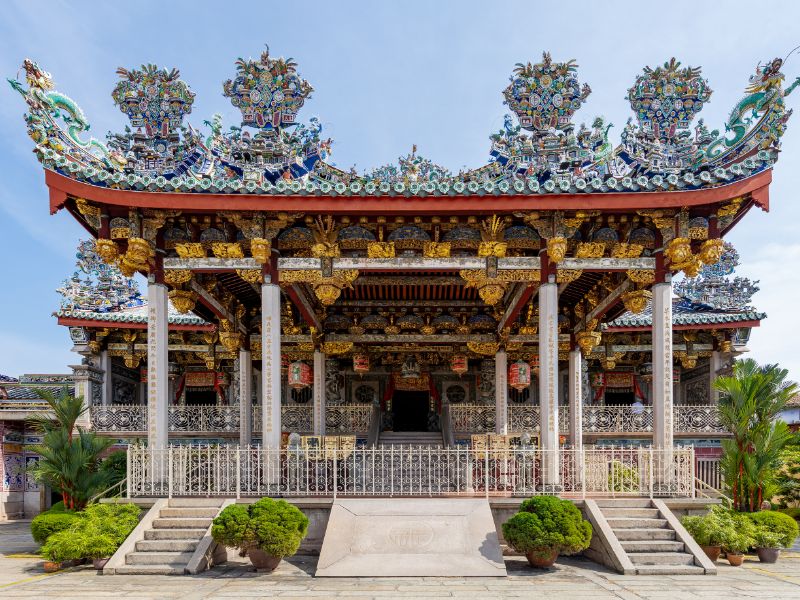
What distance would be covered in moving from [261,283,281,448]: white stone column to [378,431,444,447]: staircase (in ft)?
25.9

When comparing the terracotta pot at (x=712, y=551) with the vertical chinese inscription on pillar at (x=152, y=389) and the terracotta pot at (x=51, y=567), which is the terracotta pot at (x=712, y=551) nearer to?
the vertical chinese inscription on pillar at (x=152, y=389)

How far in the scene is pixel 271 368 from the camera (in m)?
12.7

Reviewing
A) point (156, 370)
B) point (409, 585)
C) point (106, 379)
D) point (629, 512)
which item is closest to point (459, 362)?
point (629, 512)

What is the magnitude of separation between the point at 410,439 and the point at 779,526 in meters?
11.0

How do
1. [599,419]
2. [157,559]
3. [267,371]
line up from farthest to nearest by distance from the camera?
[599,419]
[267,371]
[157,559]

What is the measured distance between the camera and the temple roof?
1182cm

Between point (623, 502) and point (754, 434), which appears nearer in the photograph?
point (623, 502)

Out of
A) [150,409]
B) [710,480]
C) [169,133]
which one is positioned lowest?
[710,480]

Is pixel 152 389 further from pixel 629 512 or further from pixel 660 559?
pixel 660 559

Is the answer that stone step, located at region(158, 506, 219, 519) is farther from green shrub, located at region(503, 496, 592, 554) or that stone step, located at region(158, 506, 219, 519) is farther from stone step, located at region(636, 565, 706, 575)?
stone step, located at region(636, 565, 706, 575)

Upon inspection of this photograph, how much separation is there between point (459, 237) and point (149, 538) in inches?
306

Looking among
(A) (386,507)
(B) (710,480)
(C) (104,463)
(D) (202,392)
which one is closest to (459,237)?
(A) (386,507)

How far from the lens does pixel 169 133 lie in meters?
12.6

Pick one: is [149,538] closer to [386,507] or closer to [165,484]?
[165,484]
